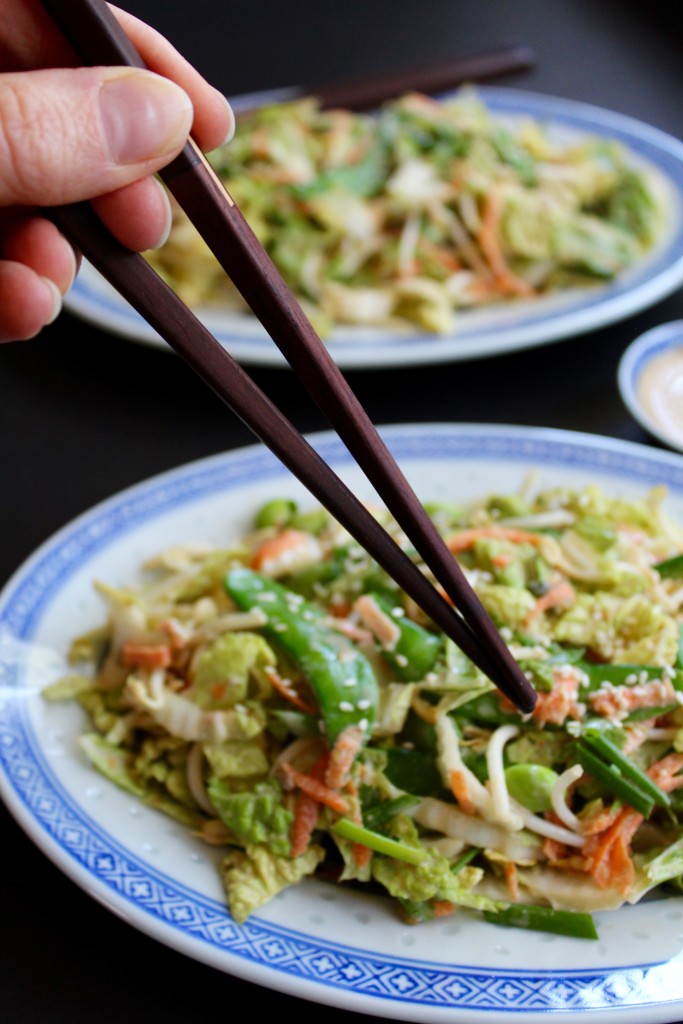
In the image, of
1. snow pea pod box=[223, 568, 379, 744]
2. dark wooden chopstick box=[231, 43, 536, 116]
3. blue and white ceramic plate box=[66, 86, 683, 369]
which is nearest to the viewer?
snow pea pod box=[223, 568, 379, 744]

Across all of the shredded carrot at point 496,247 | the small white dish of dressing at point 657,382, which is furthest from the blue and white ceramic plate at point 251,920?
the shredded carrot at point 496,247

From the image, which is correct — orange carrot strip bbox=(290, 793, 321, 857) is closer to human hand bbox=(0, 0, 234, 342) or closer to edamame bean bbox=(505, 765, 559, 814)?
edamame bean bbox=(505, 765, 559, 814)

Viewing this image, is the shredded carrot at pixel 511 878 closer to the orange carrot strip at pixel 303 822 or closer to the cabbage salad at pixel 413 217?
the orange carrot strip at pixel 303 822

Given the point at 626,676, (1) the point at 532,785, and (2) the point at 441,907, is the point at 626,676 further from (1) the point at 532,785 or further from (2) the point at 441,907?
(2) the point at 441,907

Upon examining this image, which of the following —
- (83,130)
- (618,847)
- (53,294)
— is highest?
(83,130)

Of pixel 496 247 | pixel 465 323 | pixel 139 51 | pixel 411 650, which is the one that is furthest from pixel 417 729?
pixel 496 247

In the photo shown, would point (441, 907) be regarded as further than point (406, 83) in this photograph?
No

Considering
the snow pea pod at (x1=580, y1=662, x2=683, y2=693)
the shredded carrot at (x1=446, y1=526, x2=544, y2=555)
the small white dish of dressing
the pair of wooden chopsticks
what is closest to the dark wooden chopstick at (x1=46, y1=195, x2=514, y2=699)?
the pair of wooden chopsticks
